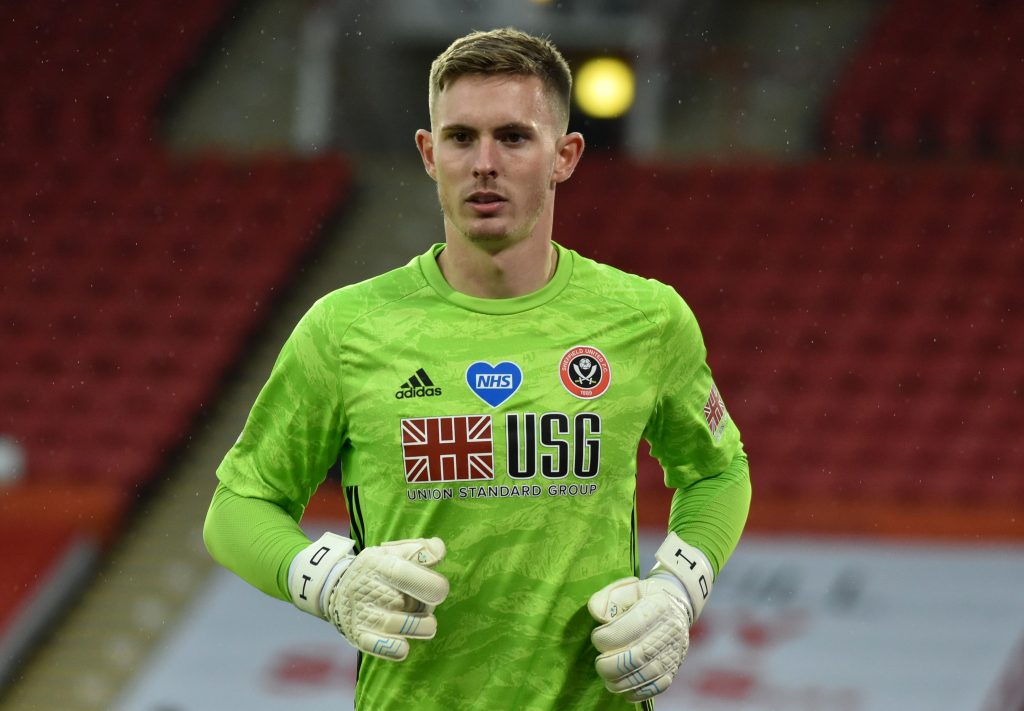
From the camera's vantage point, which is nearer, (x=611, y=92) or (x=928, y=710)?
(x=928, y=710)

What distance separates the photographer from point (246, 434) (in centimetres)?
252

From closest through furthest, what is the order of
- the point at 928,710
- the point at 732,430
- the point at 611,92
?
1. the point at 732,430
2. the point at 928,710
3. the point at 611,92

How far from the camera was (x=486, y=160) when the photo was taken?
2.39 m

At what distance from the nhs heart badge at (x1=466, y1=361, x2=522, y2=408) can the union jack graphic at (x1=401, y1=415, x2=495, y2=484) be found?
→ 0.04 meters

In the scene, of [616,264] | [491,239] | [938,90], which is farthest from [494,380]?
[938,90]

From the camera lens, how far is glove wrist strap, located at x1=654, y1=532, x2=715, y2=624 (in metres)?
2.51

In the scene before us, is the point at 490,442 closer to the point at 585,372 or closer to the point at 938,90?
the point at 585,372

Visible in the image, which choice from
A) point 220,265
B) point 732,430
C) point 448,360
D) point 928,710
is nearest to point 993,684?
point 928,710

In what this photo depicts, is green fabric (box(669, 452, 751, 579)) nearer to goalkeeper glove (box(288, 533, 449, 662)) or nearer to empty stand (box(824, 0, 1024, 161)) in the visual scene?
goalkeeper glove (box(288, 533, 449, 662))

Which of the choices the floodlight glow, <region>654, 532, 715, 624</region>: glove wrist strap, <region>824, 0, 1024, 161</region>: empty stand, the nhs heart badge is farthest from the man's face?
the floodlight glow

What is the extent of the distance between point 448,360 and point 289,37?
37.1 ft

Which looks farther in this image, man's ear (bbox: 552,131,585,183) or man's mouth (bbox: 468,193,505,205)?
man's ear (bbox: 552,131,585,183)

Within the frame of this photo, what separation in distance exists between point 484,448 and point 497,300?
266 millimetres

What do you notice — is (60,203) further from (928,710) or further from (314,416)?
(314,416)
